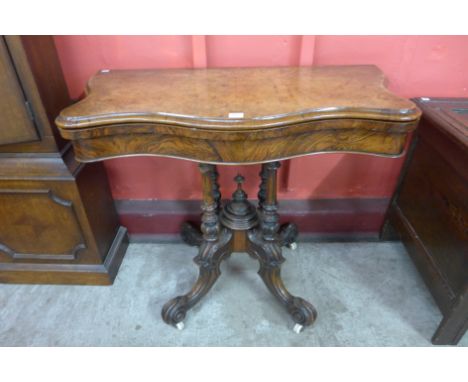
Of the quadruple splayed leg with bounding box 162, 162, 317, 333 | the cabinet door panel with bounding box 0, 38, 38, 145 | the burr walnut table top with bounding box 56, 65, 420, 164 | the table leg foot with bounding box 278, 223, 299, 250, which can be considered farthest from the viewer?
the table leg foot with bounding box 278, 223, 299, 250

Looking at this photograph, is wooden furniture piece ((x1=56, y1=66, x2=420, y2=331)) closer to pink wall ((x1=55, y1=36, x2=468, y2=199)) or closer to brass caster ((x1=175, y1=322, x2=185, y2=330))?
pink wall ((x1=55, y1=36, x2=468, y2=199))

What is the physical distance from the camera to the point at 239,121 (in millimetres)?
872

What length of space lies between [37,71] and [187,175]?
78 centimetres

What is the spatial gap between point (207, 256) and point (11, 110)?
2.85 feet

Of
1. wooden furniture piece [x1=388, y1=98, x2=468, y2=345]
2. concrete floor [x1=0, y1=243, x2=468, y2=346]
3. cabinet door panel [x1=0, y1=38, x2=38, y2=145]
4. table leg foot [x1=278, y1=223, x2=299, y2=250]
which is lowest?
concrete floor [x1=0, y1=243, x2=468, y2=346]

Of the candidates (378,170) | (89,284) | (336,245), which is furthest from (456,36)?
(89,284)

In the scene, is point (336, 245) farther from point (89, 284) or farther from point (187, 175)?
point (89, 284)

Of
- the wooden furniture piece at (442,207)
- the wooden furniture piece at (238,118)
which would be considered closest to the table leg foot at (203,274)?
the wooden furniture piece at (238,118)

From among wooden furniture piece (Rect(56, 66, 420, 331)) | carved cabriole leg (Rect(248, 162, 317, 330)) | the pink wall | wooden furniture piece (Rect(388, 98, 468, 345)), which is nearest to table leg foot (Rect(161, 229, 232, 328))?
carved cabriole leg (Rect(248, 162, 317, 330))

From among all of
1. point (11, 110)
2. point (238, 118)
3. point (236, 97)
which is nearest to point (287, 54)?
point (236, 97)

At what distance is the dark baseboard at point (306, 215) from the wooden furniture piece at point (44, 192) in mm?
119

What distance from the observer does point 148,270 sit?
1.70 m

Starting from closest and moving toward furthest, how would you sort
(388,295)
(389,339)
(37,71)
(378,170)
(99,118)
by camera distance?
(99,118), (37,71), (389,339), (388,295), (378,170)

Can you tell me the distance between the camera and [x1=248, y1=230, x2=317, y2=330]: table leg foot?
134 centimetres
